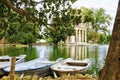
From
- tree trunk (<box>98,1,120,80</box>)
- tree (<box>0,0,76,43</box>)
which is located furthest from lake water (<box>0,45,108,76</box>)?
tree trunk (<box>98,1,120,80</box>)

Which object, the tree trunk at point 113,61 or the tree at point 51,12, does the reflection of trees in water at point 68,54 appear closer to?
the tree at point 51,12

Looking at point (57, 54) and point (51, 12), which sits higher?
point (51, 12)

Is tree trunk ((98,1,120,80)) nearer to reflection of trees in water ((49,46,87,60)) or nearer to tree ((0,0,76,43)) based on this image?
tree ((0,0,76,43))

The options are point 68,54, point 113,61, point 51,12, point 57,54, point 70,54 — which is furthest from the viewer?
point 70,54

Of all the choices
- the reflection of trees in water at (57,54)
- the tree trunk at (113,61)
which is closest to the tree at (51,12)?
the tree trunk at (113,61)

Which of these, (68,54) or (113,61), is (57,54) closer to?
(68,54)

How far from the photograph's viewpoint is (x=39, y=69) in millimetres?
10383

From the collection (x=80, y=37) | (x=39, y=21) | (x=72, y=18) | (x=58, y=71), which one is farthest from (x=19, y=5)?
(x=80, y=37)

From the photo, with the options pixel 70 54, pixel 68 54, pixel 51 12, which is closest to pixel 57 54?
pixel 68 54

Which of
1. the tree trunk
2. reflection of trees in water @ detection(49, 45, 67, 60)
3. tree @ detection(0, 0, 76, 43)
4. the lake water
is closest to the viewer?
the tree trunk

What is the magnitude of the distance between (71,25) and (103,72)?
3486 mm

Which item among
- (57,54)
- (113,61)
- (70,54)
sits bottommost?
(70,54)

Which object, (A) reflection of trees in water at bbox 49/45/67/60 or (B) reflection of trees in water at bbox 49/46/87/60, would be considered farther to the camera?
(B) reflection of trees in water at bbox 49/46/87/60

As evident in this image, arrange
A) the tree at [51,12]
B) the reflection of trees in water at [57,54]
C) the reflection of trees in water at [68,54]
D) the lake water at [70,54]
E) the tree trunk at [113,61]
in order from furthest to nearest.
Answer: the reflection of trees in water at [68,54] < the reflection of trees in water at [57,54] < the lake water at [70,54] < the tree at [51,12] < the tree trunk at [113,61]
